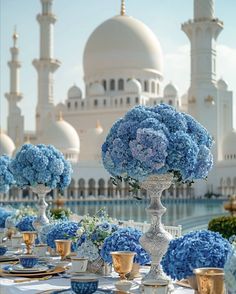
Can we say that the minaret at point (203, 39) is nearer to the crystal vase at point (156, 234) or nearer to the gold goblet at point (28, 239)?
the gold goblet at point (28, 239)

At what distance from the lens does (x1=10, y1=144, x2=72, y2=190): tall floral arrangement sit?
625 centimetres

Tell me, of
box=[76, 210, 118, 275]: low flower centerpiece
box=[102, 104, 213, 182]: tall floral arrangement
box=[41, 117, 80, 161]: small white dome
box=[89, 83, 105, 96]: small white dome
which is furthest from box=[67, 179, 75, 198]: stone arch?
box=[102, 104, 213, 182]: tall floral arrangement

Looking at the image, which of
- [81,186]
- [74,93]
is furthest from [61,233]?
[74,93]

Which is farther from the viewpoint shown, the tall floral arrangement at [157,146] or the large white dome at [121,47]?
the large white dome at [121,47]

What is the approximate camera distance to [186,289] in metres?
3.87

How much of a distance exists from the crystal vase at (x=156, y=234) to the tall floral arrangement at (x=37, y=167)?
2.51m

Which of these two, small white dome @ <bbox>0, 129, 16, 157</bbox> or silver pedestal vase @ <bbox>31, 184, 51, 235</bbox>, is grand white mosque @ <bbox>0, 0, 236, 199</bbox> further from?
silver pedestal vase @ <bbox>31, 184, 51, 235</bbox>

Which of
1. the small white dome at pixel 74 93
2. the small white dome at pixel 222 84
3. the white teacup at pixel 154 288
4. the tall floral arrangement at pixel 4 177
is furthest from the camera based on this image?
the small white dome at pixel 74 93

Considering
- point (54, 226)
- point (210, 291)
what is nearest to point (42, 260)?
point (54, 226)

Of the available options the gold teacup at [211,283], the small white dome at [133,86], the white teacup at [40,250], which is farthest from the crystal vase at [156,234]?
the small white dome at [133,86]

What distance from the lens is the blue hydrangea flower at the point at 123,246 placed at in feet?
13.4

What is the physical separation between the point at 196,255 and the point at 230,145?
1410 inches

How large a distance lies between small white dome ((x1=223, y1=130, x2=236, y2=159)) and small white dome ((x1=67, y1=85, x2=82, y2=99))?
11.7m

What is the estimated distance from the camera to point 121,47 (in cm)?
4169
